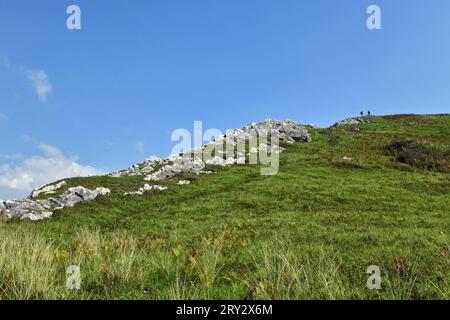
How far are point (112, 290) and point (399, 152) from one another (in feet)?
136

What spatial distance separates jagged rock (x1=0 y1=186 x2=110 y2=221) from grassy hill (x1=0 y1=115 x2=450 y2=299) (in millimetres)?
1112

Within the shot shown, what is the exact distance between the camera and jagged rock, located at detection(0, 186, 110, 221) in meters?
26.8

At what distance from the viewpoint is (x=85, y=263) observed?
11.2 m

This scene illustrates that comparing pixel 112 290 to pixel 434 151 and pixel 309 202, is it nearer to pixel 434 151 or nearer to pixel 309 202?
pixel 309 202

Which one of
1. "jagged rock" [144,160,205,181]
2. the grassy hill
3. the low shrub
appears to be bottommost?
the grassy hill

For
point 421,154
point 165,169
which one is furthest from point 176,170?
point 421,154

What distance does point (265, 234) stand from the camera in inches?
707

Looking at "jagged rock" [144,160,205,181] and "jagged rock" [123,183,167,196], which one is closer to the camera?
"jagged rock" [123,183,167,196]

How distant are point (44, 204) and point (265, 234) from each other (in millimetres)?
18173

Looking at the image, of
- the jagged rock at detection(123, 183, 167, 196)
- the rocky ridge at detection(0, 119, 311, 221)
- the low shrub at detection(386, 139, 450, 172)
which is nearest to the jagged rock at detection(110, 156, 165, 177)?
the rocky ridge at detection(0, 119, 311, 221)

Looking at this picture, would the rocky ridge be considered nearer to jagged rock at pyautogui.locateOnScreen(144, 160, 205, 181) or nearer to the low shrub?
jagged rock at pyautogui.locateOnScreen(144, 160, 205, 181)

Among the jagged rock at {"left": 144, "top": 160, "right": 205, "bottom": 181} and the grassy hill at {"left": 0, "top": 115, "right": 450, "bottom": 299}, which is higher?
the jagged rock at {"left": 144, "top": 160, "right": 205, "bottom": 181}

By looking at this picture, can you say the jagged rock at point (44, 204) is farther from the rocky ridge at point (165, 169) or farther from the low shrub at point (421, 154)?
the low shrub at point (421, 154)
